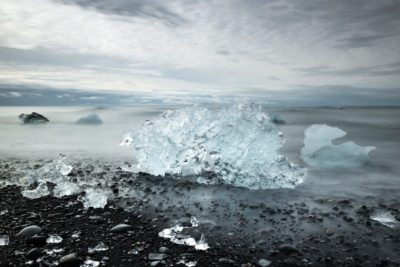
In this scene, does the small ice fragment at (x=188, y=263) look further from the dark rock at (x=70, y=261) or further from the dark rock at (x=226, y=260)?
the dark rock at (x=70, y=261)

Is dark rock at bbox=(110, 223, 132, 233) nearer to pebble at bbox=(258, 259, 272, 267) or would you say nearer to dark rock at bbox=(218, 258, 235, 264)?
dark rock at bbox=(218, 258, 235, 264)

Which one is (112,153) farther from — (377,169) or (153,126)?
(377,169)

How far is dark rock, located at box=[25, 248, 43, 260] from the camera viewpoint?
2643 mm

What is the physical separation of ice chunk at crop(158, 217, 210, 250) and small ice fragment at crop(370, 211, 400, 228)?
2179 millimetres

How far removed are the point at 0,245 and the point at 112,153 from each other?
206 inches

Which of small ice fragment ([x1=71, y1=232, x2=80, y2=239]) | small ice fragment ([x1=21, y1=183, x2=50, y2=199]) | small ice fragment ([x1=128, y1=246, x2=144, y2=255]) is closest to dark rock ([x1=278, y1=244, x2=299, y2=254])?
small ice fragment ([x1=128, y1=246, x2=144, y2=255])

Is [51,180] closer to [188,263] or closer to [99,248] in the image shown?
[99,248]

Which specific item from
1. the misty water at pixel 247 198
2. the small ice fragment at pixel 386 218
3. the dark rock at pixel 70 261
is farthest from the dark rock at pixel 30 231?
the small ice fragment at pixel 386 218

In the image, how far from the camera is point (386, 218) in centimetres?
351

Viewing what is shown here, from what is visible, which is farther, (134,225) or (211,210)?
(211,210)

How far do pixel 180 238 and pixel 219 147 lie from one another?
244 centimetres

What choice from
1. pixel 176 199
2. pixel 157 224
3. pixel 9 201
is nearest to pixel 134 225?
pixel 157 224

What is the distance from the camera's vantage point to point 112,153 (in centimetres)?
804

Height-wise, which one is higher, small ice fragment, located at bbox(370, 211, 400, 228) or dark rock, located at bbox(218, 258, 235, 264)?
small ice fragment, located at bbox(370, 211, 400, 228)
